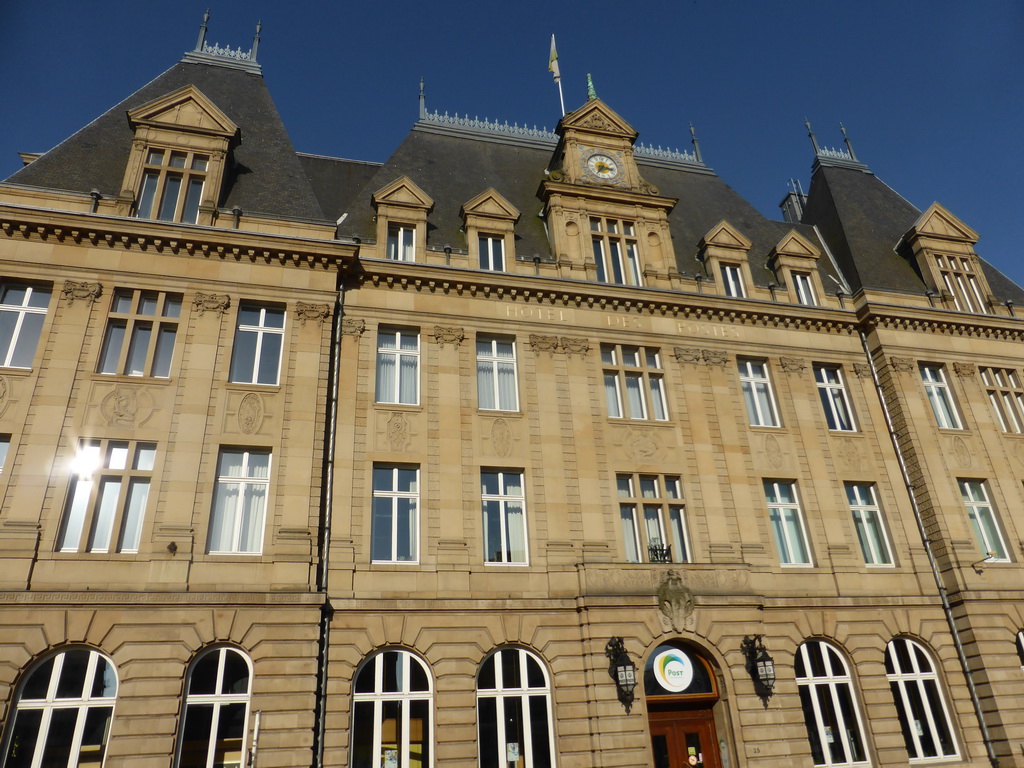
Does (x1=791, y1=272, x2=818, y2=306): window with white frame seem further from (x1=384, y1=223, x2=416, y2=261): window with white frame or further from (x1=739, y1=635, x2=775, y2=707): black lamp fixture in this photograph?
(x1=384, y1=223, x2=416, y2=261): window with white frame

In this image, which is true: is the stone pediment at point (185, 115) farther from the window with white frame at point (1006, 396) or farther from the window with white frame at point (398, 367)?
the window with white frame at point (1006, 396)

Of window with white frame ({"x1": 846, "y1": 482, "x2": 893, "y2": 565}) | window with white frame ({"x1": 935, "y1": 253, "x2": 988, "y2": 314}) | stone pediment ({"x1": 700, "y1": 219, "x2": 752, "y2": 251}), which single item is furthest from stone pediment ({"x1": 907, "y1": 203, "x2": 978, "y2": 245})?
window with white frame ({"x1": 846, "y1": 482, "x2": 893, "y2": 565})

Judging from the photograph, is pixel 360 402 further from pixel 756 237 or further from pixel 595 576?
pixel 756 237

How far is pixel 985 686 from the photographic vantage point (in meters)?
20.1

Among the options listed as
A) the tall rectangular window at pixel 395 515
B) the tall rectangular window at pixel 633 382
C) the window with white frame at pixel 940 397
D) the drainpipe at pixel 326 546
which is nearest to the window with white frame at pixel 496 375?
the tall rectangular window at pixel 633 382

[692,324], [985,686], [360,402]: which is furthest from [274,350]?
[985,686]

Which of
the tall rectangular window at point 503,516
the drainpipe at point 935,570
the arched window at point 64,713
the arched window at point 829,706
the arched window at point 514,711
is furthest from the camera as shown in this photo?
the drainpipe at point 935,570

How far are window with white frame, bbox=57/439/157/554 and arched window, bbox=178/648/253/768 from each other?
10.9 ft

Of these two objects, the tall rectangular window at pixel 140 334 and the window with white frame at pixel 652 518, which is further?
the window with white frame at pixel 652 518

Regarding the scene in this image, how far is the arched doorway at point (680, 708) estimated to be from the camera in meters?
18.2

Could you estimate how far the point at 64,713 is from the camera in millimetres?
14812

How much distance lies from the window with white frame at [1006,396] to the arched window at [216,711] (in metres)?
25.6

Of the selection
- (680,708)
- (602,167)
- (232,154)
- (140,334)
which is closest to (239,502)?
(140,334)

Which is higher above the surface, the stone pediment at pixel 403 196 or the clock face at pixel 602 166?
the clock face at pixel 602 166
